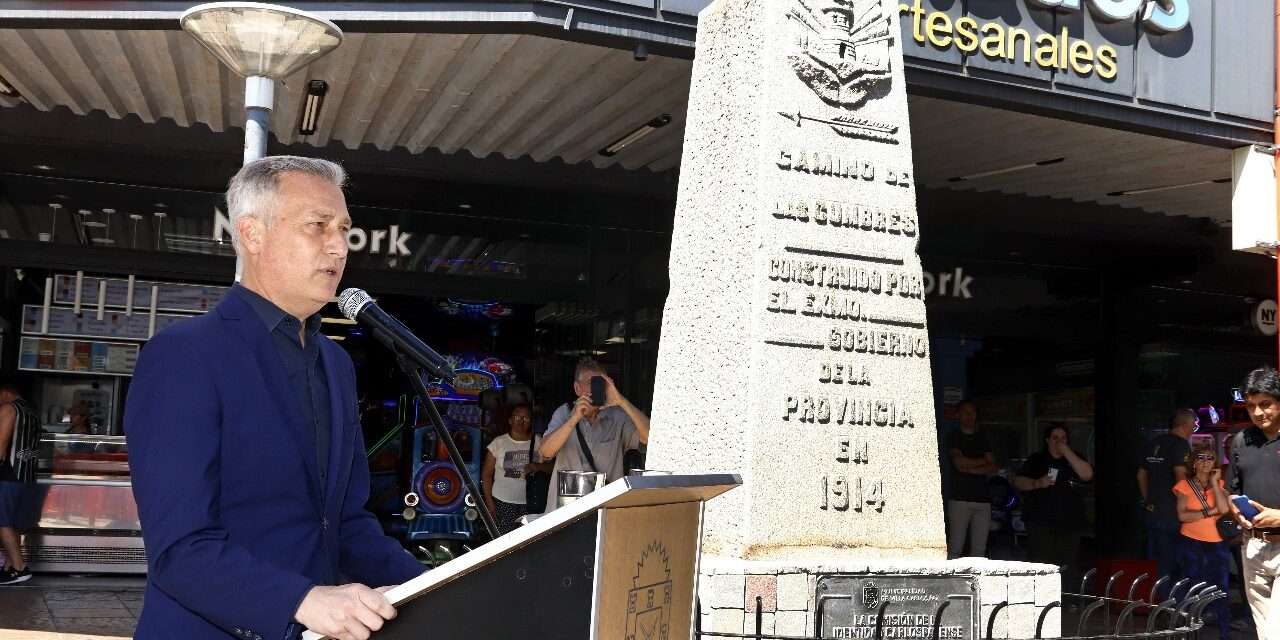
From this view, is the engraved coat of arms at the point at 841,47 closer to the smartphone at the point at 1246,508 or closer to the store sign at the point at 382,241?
the smartphone at the point at 1246,508

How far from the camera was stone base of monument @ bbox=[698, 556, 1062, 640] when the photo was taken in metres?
4.53

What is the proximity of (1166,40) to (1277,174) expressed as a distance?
1.33 m

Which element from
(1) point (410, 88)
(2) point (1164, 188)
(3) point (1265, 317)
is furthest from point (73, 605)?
(3) point (1265, 317)

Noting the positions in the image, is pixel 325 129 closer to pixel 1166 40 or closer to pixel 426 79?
pixel 426 79

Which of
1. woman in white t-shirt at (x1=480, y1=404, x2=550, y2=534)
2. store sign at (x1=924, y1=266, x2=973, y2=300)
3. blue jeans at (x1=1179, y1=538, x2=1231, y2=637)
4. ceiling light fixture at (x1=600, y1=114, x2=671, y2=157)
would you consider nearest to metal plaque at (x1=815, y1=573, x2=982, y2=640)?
woman in white t-shirt at (x1=480, y1=404, x2=550, y2=534)

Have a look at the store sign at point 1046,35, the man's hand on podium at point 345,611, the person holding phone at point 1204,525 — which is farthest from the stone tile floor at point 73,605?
the person holding phone at point 1204,525

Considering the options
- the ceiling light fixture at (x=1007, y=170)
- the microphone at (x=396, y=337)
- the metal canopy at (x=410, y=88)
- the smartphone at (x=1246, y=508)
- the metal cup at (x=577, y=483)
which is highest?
the ceiling light fixture at (x=1007, y=170)

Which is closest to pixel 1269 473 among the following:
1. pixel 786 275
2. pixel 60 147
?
pixel 786 275

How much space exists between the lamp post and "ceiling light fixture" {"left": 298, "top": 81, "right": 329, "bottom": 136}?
2952 mm

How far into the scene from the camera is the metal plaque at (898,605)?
4672 millimetres

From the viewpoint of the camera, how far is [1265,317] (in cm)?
1487

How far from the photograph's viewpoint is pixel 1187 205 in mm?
12383

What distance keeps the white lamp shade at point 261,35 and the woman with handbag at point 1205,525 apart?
753 cm

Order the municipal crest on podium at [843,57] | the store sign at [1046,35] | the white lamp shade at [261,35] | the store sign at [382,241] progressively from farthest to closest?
the store sign at [382,241] → the store sign at [1046,35] → the white lamp shade at [261,35] → the municipal crest on podium at [843,57]
